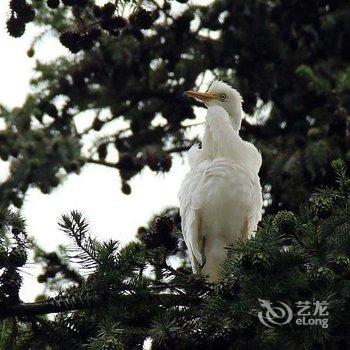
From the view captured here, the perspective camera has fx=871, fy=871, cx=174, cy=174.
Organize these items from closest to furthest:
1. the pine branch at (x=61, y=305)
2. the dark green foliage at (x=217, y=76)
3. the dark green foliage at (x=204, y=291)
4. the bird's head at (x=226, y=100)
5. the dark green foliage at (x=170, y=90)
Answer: the dark green foliage at (x=204, y=291)
the pine branch at (x=61, y=305)
the dark green foliage at (x=170, y=90)
the bird's head at (x=226, y=100)
the dark green foliage at (x=217, y=76)

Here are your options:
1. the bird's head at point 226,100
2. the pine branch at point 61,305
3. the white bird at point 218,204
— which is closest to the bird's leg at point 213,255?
the white bird at point 218,204

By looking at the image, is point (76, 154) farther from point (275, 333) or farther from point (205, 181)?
point (275, 333)

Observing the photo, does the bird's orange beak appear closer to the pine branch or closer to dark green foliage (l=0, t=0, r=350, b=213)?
dark green foliage (l=0, t=0, r=350, b=213)

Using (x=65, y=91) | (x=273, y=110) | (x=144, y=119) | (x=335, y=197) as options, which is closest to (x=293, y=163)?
(x=273, y=110)

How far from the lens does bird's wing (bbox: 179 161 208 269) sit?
4664 millimetres

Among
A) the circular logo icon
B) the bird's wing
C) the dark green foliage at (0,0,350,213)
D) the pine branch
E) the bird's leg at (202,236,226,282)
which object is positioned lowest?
the circular logo icon

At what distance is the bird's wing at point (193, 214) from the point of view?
4.66 meters

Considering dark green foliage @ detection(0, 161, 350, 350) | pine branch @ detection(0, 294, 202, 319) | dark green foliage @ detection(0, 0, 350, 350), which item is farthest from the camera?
dark green foliage @ detection(0, 0, 350, 350)

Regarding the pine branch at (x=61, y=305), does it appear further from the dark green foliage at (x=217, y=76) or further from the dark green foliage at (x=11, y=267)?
the dark green foliage at (x=217, y=76)

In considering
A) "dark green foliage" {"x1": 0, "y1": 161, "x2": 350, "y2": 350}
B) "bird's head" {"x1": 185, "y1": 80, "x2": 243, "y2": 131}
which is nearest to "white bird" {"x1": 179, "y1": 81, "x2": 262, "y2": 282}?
"bird's head" {"x1": 185, "y1": 80, "x2": 243, "y2": 131}

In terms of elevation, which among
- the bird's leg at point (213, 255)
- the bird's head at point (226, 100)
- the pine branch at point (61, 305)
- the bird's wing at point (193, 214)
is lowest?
the pine branch at point (61, 305)

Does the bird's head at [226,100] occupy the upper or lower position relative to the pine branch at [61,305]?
upper

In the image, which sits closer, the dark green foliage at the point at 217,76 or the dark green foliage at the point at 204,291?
Answer: the dark green foliage at the point at 204,291

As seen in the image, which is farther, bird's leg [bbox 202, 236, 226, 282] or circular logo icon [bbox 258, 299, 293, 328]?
bird's leg [bbox 202, 236, 226, 282]
